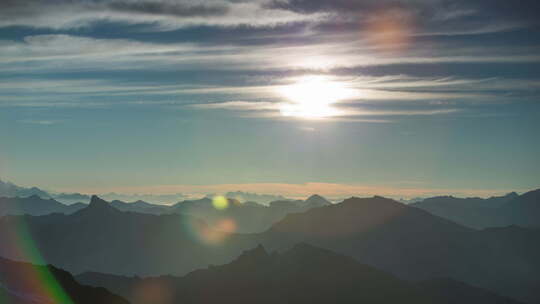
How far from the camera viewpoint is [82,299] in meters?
150

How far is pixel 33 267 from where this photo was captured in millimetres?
162500

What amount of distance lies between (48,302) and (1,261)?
233 ft

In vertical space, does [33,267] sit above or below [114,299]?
above

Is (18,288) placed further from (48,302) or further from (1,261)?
(1,261)

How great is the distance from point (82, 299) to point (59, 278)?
887 centimetres

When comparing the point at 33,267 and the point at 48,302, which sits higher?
the point at 33,267

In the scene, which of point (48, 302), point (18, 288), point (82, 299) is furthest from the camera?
point (82, 299)

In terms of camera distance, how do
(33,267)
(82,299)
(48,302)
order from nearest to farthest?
(48,302)
(82,299)
(33,267)

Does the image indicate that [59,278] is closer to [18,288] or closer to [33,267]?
[33,267]

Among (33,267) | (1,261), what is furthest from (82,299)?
(1,261)

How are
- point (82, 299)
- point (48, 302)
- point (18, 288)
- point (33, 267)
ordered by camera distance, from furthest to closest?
point (33, 267) < point (82, 299) < point (18, 288) < point (48, 302)

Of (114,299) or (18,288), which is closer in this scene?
(18,288)

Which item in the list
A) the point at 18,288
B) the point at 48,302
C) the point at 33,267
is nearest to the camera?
the point at 48,302

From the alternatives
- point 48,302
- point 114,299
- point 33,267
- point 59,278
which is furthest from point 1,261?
point 48,302
